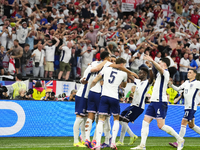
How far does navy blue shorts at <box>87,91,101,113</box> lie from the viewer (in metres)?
8.37

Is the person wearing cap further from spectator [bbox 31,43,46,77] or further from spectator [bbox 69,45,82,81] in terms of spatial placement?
spectator [bbox 69,45,82,81]

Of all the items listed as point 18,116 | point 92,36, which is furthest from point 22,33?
point 18,116

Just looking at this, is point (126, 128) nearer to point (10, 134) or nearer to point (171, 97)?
point (10, 134)

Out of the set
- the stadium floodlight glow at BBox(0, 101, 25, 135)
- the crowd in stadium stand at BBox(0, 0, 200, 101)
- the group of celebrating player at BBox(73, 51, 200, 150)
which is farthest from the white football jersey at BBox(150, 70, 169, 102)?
the crowd in stadium stand at BBox(0, 0, 200, 101)

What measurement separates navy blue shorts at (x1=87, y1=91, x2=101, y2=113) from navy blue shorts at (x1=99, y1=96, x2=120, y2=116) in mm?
421

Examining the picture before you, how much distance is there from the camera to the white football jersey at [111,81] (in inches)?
312

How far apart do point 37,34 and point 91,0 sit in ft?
21.7

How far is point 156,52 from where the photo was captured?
761 inches

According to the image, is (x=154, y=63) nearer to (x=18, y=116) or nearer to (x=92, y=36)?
(x=18, y=116)

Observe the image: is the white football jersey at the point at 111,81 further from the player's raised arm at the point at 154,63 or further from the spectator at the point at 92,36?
the spectator at the point at 92,36

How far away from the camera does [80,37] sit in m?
17.2

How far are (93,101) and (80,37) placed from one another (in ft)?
30.6

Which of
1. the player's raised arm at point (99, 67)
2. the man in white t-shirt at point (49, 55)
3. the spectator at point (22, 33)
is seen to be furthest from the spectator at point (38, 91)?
the player's raised arm at point (99, 67)

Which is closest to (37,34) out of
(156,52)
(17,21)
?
(17,21)
